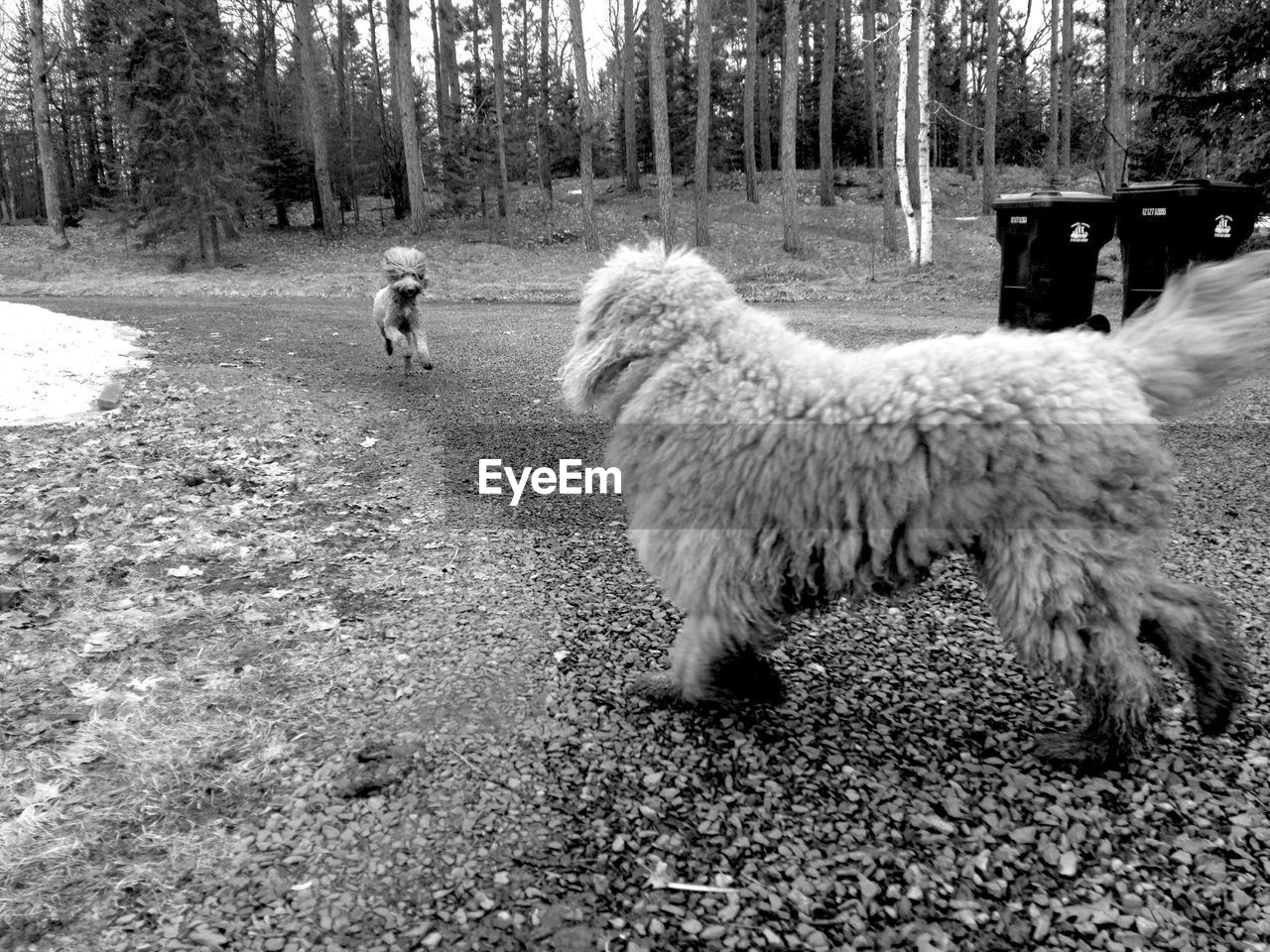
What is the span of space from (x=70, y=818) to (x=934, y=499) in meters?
2.97

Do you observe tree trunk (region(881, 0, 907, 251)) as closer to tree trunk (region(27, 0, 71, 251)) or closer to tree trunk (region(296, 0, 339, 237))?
tree trunk (region(296, 0, 339, 237))

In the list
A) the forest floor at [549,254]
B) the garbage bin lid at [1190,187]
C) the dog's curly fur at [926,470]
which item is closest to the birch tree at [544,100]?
the forest floor at [549,254]

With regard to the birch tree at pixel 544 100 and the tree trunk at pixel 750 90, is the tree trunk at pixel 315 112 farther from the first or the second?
the tree trunk at pixel 750 90

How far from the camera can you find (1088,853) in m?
2.59

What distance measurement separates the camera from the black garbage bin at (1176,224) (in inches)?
348

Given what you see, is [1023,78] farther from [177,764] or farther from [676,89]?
[177,764]

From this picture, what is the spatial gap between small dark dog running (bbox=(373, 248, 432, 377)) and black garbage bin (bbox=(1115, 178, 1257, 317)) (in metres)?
8.00

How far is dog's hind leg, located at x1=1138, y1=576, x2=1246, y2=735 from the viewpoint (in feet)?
9.64

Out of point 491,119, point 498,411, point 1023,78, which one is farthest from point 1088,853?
point 1023,78

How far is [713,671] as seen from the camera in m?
3.18

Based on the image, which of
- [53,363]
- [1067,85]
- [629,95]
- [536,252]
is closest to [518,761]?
[53,363]

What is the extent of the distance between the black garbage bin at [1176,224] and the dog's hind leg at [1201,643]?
291 inches

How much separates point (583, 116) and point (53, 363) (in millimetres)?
21534

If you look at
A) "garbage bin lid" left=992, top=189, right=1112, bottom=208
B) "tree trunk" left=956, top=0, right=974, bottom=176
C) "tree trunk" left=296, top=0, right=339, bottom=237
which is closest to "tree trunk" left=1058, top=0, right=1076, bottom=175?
"tree trunk" left=956, top=0, right=974, bottom=176
